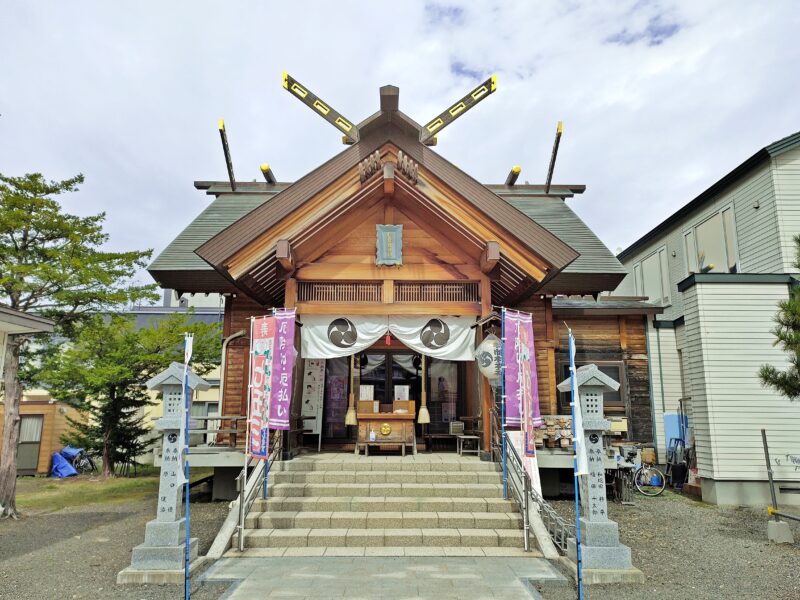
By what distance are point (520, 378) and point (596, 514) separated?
8.72 ft

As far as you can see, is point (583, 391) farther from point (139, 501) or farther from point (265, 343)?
point (139, 501)

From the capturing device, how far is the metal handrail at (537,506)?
771 cm

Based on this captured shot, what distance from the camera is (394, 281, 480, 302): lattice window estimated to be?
1148 centimetres

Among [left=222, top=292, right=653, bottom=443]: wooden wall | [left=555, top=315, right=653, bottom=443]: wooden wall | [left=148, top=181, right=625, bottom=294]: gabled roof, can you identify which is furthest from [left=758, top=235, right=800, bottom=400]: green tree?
[left=555, top=315, right=653, bottom=443]: wooden wall

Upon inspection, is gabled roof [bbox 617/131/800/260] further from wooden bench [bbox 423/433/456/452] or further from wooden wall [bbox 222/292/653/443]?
wooden bench [bbox 423/433/456/452]

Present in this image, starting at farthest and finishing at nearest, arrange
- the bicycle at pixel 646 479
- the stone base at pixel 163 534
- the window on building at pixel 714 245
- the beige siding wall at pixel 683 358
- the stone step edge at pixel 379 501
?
the window on building at pixel 714 245
the beige siding wall at pixel 683 358
the bicycle at pixel 646 479
the stone step edge at pixel 379 501
the stone base at pixel 163 534

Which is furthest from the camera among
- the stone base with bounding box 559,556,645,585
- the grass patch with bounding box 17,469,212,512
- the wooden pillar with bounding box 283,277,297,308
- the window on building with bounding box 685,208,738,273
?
the window on building with bounding box 685,208,738,273

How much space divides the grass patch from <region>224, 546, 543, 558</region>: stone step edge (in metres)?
8.09

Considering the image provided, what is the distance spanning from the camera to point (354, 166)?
11094mm

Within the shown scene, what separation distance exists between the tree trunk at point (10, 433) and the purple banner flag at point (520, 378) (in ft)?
34.9

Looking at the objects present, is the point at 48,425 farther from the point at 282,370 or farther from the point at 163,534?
the point at 163,534

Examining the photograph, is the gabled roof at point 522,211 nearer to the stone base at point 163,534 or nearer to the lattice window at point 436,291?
the lattice window at point 436,291

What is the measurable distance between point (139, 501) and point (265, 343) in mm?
7332

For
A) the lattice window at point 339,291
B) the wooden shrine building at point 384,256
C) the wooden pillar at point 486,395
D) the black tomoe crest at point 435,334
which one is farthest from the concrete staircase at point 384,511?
the lattice window at point 339,291
